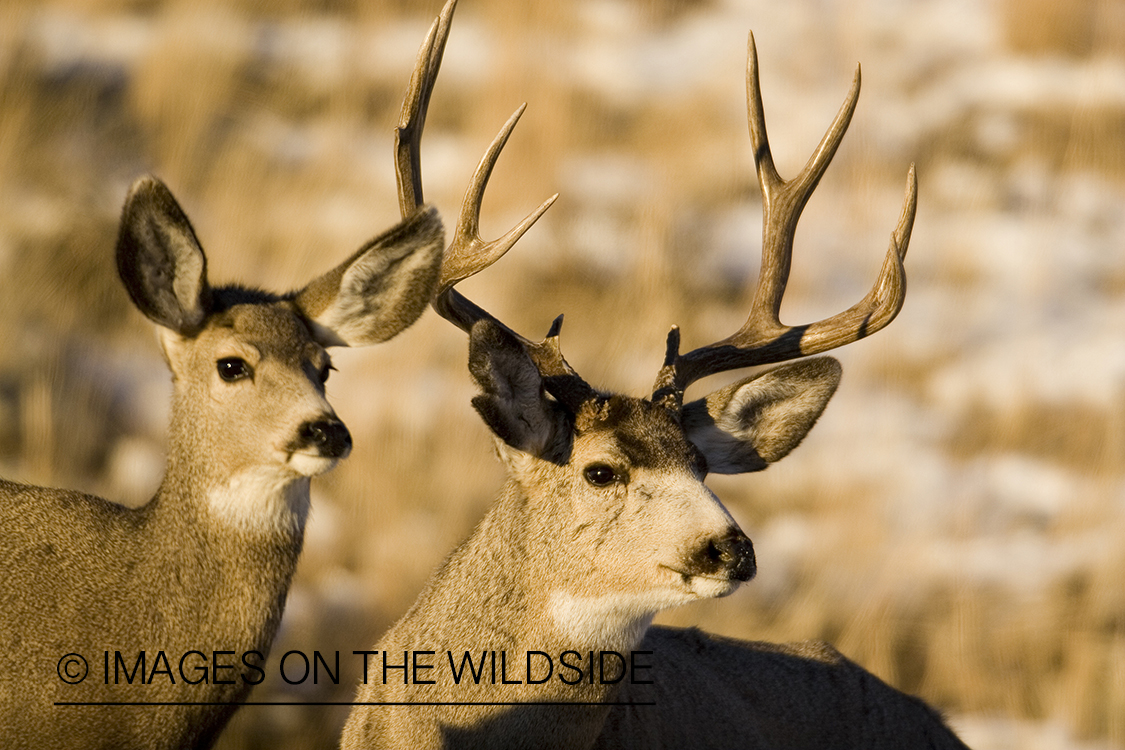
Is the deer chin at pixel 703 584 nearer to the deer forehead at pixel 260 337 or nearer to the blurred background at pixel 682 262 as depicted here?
the deer forehead at pixel 260 337

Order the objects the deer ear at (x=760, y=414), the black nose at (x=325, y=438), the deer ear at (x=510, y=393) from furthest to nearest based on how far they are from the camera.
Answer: the deer ear at (x=760, y=414), the deer ear at (x=510, y=393), the black nose at (x=325, y=438)

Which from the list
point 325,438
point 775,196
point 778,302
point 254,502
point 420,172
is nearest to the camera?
point 325,438

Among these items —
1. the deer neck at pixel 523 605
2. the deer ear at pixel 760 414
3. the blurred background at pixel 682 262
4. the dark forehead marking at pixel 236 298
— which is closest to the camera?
the deer neck at pixel 523 605

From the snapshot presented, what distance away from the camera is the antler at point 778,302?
566cm

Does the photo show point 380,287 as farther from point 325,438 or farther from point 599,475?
point 599,475

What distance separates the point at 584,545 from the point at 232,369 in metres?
1.37

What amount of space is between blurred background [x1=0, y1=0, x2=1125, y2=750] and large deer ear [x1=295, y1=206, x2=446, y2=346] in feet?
13.7

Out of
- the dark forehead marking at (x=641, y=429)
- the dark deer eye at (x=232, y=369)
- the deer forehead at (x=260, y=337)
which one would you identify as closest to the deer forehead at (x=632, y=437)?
the dark forehead marking at (x=641, y=429)

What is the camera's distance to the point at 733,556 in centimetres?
461

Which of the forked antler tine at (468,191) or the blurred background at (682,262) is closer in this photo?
the forked antler tine at (468,191)

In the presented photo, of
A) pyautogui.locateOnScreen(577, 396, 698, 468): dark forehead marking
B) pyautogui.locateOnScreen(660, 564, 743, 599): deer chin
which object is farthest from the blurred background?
pyautogui.locateOnScreen(660, 564, 743, 599): deer chin

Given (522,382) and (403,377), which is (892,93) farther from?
(522,382)

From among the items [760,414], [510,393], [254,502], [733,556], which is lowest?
[733,556]

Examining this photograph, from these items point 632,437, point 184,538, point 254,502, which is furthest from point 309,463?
point 632,437
